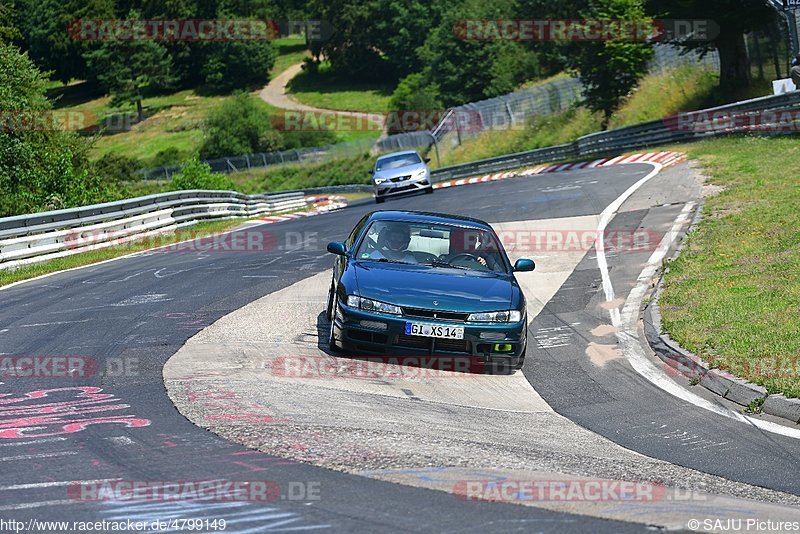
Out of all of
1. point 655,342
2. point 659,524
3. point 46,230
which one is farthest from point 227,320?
point 46,230

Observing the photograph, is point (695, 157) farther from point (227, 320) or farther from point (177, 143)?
point (177, 143)

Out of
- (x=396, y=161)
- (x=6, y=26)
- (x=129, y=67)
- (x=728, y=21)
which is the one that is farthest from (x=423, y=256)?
(x=129, y=67)

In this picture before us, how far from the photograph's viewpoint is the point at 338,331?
10461mm

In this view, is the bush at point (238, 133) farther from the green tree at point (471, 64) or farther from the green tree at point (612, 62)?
the green tree at point (612, 62)

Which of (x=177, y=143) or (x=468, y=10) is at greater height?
(x=468, y=10)

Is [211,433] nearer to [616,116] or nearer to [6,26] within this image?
[6,26]

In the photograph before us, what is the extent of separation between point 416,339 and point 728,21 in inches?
1308

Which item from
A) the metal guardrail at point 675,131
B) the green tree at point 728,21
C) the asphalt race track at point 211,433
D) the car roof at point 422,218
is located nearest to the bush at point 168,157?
the metal guardrail at point 675,131

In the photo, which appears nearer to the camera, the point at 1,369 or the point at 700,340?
the point at 1,369

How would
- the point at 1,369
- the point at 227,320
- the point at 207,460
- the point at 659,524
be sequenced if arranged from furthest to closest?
the point at 227,320, the point at 1,369, the point at 207,460, the point at 659,524

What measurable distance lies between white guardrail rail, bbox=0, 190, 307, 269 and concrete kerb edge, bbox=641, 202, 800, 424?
484 inches

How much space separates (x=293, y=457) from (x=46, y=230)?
1625 centimetres

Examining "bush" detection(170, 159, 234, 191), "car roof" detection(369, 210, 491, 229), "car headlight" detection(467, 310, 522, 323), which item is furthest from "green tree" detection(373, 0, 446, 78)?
"car headlight" detection(467, 310, 522, 323)

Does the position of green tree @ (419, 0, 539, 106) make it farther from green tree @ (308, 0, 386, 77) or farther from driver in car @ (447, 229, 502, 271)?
driver in car @ (447, 229, 502, 271)
